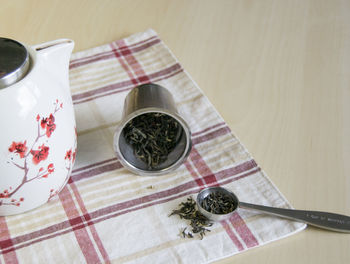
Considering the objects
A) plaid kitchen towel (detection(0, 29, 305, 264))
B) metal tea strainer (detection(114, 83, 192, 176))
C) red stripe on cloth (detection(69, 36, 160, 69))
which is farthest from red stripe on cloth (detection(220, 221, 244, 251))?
red stripe on cloth (detection(69, 36, 160, 69))

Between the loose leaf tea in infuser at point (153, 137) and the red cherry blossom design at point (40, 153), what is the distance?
211 millimetres

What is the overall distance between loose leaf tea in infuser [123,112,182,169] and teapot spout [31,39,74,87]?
193 millimetres

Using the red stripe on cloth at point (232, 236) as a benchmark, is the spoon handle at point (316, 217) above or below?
above

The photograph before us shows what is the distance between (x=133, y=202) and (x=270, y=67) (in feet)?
1.71

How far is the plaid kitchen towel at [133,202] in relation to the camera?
901 millimetres

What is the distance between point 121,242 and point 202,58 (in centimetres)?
58

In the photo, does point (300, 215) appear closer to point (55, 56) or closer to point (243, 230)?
point (243, 230)

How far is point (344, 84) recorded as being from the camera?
1235 millimetres

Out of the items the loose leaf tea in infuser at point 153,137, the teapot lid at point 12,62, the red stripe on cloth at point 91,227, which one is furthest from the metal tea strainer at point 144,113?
the teapot lid at point 12,62

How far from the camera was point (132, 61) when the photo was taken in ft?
4.28

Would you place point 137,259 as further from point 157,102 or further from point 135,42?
point 135,42

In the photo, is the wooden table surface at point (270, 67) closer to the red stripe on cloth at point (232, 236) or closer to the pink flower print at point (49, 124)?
the red stripe on cloth at point (232, 236)

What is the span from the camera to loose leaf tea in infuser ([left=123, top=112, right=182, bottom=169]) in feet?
3.41

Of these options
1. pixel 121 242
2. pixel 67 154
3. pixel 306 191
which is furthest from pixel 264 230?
pixel 67 154
